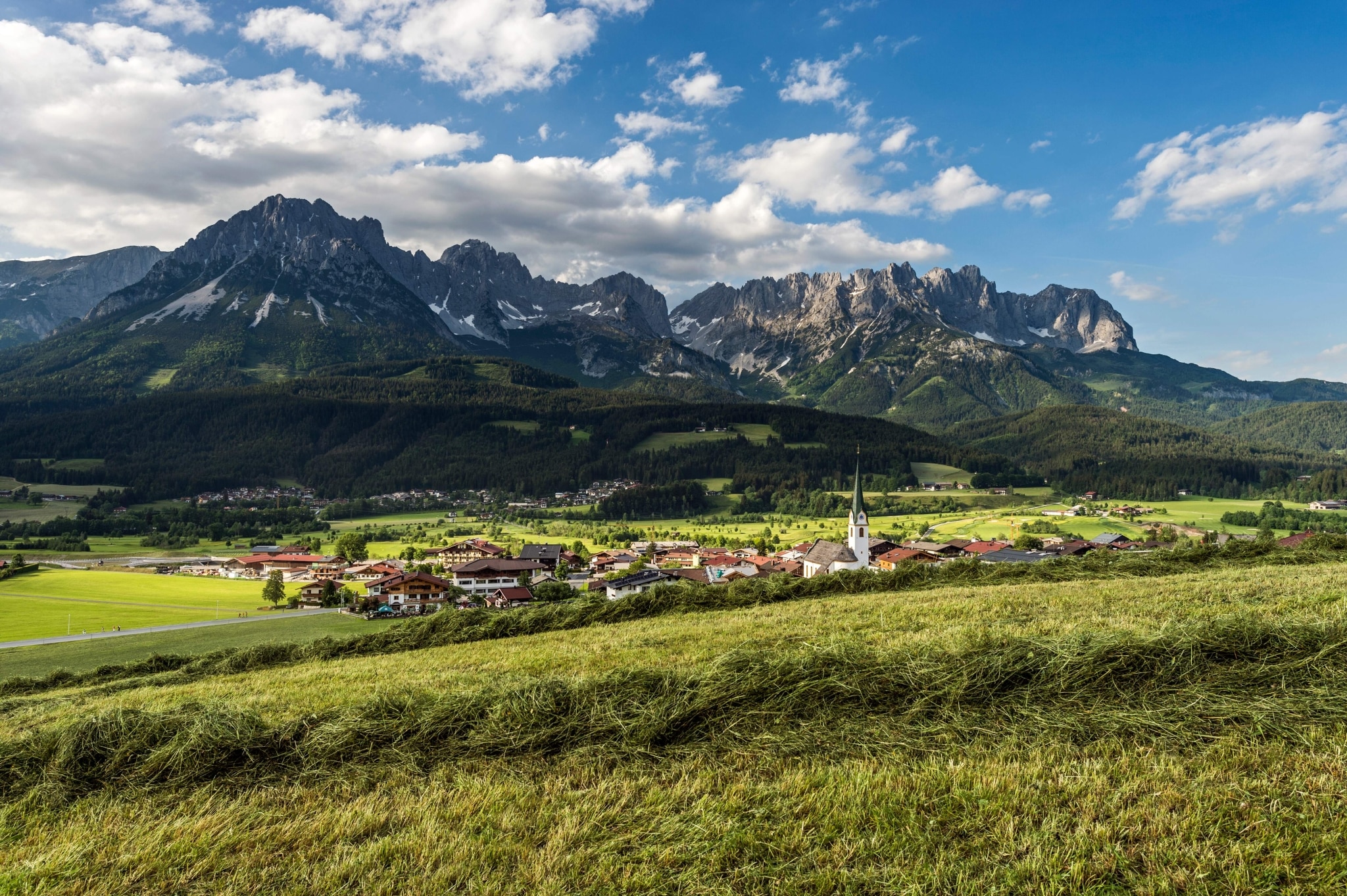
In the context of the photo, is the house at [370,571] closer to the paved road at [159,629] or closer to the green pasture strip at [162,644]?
the paved road at [159,629]

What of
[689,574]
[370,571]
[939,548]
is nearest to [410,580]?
[370,571]

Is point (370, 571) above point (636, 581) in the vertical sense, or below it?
below

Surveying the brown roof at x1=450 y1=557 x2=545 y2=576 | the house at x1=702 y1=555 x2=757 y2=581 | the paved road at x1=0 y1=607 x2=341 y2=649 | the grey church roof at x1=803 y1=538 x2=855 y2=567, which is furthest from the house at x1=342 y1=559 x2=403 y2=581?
the grey church roof at x1=803 y1=538 x2=855 y2=567

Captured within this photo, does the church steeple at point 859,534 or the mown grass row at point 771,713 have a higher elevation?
the mown grass row at point 771,713

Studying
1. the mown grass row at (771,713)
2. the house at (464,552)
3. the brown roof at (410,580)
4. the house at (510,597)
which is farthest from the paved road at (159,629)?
the mown grass row at (771,713)

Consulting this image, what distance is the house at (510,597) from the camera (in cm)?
6000

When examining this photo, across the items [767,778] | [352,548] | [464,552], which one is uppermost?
[767,778]

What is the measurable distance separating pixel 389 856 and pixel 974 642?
25.5 ft

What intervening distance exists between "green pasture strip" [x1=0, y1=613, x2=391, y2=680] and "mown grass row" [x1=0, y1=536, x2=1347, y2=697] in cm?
788

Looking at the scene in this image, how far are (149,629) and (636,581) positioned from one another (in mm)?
36543

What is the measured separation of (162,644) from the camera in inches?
1555

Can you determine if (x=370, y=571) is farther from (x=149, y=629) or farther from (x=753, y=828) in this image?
(x=753, y=828)

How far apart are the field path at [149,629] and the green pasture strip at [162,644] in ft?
3.46

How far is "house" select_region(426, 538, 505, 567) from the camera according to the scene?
89.4 metres
